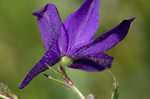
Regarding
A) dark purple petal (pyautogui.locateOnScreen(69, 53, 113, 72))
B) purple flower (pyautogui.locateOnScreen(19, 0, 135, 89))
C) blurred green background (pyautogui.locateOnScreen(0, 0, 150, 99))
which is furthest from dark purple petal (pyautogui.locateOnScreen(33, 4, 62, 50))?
blurred green background (pyautogui.locateOnScreen(0, 0, 150, 99))

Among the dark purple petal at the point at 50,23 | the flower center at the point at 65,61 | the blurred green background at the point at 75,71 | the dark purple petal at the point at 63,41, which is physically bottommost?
the blurred green background at the point at 75,71

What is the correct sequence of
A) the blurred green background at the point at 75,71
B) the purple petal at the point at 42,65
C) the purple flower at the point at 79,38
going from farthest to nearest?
the blurred green background at the point at 75,71, the purple flower at the point at 79,38, the purple petal at the point at 42,65

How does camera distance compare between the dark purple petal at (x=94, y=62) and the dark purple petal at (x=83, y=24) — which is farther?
the dark purple petal at (x=83, y=24)

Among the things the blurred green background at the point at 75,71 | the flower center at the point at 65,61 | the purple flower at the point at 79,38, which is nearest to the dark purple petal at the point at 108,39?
the purple flower at the point at 79,38

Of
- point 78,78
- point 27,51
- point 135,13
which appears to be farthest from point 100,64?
point 135,13

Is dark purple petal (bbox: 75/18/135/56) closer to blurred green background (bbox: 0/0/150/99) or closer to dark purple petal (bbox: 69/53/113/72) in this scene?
dark purple petal (bbox: 69/53/113/72)

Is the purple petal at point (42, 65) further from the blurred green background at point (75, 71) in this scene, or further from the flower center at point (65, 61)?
the blurred green background at point (75, 71)

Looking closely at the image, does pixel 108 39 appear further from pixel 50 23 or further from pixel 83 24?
pixel 50 23
